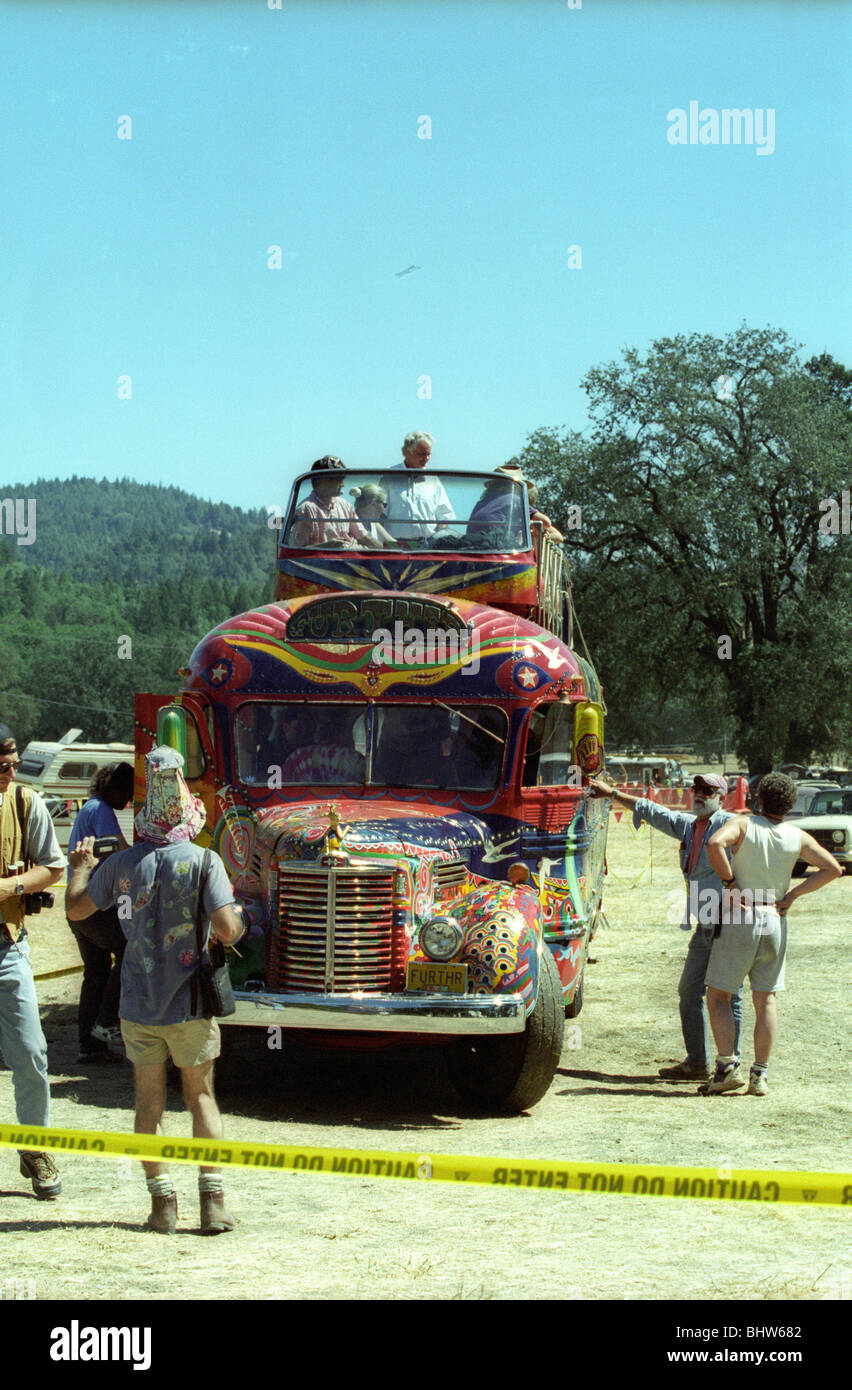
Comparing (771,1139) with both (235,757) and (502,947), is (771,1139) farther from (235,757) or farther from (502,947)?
(235,757)

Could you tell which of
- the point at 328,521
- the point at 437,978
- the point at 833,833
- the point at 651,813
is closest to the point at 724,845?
the point at 651,813

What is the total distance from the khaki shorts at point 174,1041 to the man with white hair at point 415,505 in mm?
5821

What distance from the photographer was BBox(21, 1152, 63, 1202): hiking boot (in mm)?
6906

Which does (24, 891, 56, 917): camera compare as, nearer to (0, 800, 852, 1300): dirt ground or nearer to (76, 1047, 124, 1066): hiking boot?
(0, 800, 852, 1300): dirt ground

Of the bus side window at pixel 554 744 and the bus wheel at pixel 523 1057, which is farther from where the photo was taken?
the bus side window at pixel 554 744

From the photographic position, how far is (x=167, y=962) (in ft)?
21.1

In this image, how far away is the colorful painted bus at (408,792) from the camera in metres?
8.90

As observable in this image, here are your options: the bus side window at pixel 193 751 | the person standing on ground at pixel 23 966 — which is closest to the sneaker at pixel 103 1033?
the bus side window at pixel 193 751

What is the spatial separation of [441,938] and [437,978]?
225 millimetres

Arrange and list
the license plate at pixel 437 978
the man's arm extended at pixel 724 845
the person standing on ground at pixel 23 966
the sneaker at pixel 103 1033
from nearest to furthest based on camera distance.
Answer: the person standing on ground at pixel 23 966 < the license plate at pixel 437 978 < the man's arm extended at pixel 724 845 < the sneaker at pixel 103 1033

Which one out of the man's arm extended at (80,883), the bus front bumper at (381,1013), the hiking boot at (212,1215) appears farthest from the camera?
the bus front bumper at (381,1013)

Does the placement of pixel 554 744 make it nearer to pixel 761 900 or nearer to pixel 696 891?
pixel 696 891

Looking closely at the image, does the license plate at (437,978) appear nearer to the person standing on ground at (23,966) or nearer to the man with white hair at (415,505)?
the person standing on ground at (23,966)
